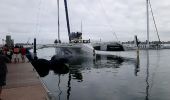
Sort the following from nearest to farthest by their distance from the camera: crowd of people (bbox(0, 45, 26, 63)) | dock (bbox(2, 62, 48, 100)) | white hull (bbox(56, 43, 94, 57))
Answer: dock (bbox(2, 62, 48, 100)) → crowd of people (bbox(0, 45, 26, 63)) → white hull (bbox(56, 43, 94, 57))

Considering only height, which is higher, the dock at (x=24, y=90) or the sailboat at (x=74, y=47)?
the sailboat at (x=74, y=47)

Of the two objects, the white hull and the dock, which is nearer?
the dock

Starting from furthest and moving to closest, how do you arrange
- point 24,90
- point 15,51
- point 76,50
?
point 76,50 → point 15,51 → point 24,90

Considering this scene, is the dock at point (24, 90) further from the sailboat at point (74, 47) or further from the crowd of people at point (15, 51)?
the sailboat at point (74, 47)

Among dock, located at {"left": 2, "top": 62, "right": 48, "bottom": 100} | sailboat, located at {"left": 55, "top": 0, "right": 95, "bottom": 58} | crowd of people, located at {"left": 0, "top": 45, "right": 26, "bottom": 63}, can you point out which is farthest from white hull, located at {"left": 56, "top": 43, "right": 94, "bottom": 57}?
dock, located at {"left": 2, "top": 62, "right": 48, "bottom": 100}

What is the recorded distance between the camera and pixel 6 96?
10.8 m

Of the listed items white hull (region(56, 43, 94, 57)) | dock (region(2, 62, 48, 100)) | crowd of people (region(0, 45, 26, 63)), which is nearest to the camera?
dock (region(2, 62, 48, 100))

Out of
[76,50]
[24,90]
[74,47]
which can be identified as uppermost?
[74,47]

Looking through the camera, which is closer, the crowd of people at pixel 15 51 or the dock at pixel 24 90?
the dock at pixel 24 90

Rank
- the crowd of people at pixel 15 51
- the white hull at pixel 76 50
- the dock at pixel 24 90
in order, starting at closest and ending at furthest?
1. the dock at pixel 24 90
2. the crowd of people at pixel 15 51
3. the white hull at pixel 76 50

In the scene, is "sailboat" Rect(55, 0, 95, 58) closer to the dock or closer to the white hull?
the white hull

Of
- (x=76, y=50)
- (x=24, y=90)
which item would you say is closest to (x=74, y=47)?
(x=76, y=50)

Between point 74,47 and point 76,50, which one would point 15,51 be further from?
point 76,50

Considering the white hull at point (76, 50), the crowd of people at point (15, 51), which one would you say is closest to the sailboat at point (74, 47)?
the white hull at point (76, 50)
